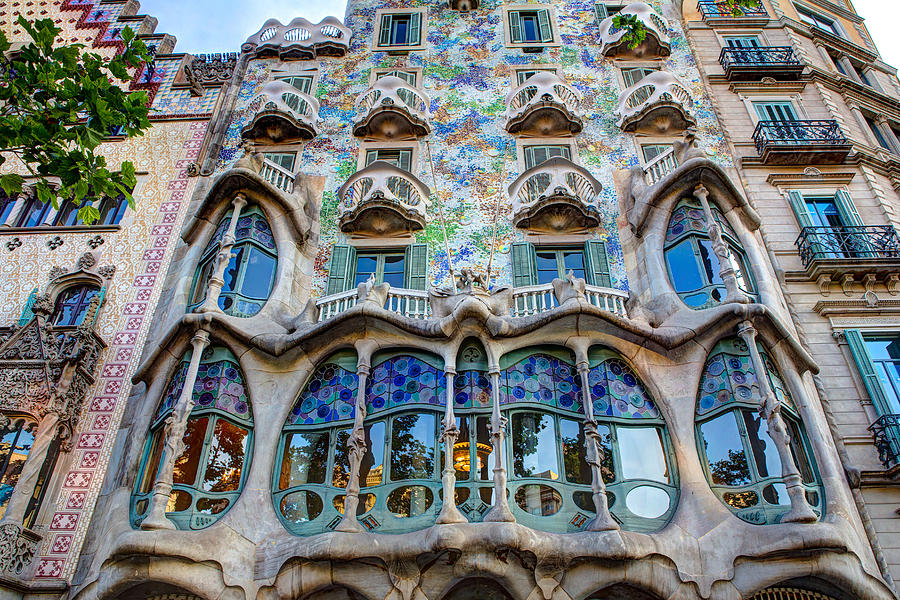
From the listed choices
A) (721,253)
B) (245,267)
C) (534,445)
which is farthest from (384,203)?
(721,253)

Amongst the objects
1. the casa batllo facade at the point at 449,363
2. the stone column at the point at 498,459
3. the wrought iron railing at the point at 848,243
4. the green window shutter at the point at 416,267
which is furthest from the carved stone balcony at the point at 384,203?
the wrought iron railing at the point at 848,243

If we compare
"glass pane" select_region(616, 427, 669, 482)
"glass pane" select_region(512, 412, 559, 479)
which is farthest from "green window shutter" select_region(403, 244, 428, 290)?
"glass pane" select_region(616, 427, 669, 482)

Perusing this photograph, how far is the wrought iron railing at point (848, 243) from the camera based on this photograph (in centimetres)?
1413

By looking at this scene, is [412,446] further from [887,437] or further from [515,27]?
[515,27]

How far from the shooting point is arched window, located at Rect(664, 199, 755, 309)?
41.5 feet

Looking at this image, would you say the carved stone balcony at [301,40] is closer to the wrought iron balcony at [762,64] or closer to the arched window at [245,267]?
the arched window at [245,267]

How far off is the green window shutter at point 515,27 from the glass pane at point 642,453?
12911 millimetres

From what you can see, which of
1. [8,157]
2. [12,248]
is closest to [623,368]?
[12,248]

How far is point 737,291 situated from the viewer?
1198 centimetres

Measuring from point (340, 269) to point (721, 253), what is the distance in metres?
7.66

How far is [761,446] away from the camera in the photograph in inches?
430

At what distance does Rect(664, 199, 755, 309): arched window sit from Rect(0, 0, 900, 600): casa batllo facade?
2.3 inches

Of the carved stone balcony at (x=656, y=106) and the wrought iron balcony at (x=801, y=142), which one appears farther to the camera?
the carved stone balcony at (x=656, y=106)

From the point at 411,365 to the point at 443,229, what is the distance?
4.24m
